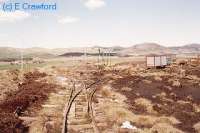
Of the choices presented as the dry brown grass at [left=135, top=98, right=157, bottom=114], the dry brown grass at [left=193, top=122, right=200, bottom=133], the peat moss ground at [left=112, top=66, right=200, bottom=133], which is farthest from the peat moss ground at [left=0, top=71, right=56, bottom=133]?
the dry brown grass at [left=193, top=122, right=200, bottom=133]

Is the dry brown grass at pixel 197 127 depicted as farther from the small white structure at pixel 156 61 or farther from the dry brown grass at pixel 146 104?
the small white structure at pixel 156 61

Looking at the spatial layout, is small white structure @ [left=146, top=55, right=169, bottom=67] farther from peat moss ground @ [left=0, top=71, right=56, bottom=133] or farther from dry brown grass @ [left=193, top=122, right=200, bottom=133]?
dry brown grass @ [left=193, top=122, right=200, bottom=133]

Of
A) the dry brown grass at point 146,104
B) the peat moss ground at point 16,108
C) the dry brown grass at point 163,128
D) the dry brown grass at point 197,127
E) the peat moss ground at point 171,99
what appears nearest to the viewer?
the peat moss ground at point 16,108

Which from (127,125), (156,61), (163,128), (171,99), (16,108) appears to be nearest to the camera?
(163,128)

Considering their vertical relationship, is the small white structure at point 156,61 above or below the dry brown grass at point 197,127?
above

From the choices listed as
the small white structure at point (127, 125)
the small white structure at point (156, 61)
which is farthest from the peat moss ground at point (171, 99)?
the small white structure at point (156, 61)

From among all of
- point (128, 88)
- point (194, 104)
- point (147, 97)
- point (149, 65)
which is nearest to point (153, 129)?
point (194, 104)

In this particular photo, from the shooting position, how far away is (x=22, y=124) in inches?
587

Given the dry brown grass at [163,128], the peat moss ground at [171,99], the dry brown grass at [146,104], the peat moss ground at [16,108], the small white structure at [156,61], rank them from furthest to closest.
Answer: the small white structure at [156,61]
the dry brown grass at [146,104]
the peat moss ground at [171,99]
the dry brown grass at [163,128]
the peat moss ground at [16,108]

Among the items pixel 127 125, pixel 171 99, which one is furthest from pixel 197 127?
pixel 171 99

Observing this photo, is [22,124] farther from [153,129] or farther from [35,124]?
[153,129]

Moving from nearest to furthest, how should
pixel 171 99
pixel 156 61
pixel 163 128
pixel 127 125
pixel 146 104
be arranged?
pixel 163 128 < pixel 127 125 < pixel 146 104 < pixel 171 99 < pixel 156 61

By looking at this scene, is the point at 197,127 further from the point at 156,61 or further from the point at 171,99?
the point at 156,61

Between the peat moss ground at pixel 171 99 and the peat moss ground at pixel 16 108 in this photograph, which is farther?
the peat moss ground at pixel 171 99
